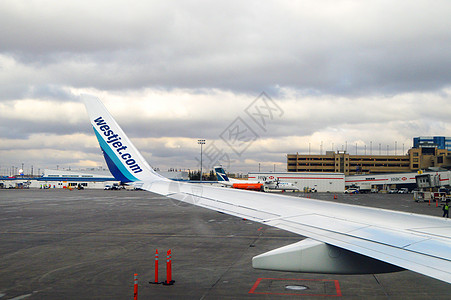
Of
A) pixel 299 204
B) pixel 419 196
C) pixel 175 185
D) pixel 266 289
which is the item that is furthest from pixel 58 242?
pixel 419 196

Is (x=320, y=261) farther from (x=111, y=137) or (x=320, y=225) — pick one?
(x=111, y=137)

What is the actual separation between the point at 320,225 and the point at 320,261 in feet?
2.33

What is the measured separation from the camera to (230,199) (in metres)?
8.18

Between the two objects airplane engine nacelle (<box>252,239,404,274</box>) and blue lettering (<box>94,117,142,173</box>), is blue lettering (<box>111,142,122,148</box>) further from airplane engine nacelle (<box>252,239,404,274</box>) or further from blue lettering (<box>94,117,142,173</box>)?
airplane engine nacelle (<box>252,239,404,274</box>)

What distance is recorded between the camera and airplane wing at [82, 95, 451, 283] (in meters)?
4.95

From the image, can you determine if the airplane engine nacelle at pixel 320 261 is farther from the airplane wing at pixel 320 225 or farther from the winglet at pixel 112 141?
the winglet at pixel 112 141

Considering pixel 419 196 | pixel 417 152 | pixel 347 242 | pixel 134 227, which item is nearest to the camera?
pixel 347 242

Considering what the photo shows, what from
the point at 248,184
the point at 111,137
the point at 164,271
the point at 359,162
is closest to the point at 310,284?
the point at 164,271

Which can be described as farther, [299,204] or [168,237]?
[168,237]

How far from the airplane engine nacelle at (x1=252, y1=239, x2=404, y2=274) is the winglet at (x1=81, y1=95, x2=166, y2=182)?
385cm

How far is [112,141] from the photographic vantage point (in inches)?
330

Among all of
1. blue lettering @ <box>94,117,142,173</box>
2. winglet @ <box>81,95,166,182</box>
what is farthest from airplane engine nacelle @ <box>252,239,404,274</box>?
blue lettering @ <box>94,117,142,173</box>

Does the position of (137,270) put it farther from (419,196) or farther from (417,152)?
(417,152)

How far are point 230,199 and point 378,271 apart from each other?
334cm
